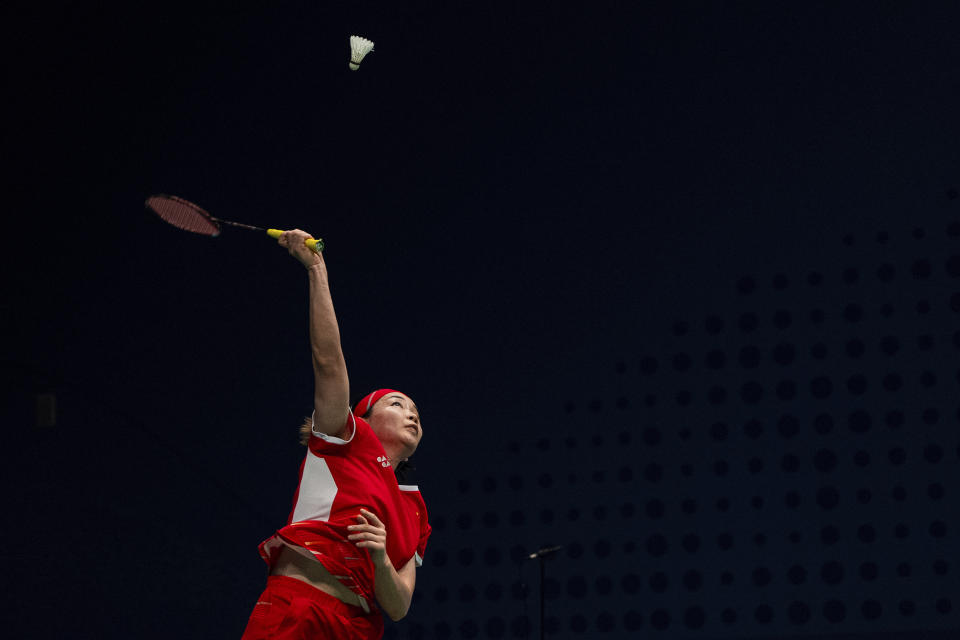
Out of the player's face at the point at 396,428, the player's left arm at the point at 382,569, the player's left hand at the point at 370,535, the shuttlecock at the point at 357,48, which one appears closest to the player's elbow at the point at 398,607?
the player's left arm at the point at 382,569

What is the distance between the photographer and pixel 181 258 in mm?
6367

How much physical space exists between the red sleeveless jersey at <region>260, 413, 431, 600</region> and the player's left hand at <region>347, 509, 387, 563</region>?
0.04 meters

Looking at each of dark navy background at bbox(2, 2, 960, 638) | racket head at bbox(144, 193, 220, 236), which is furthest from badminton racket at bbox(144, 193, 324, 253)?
dark navy background at bbox(2, 2, 960, 638)

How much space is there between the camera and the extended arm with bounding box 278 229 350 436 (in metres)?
2.34

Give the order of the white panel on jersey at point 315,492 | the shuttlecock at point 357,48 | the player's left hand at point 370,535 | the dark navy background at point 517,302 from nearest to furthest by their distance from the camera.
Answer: the player's left hand at point 370,535
the white panel on jersey at point 315,492
the shuttlecock at point 357,48
the dark navy background at point 517,302

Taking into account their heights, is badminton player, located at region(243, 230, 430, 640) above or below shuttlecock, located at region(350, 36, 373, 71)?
below

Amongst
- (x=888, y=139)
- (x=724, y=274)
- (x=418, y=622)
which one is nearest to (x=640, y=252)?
(x=724, y=274)

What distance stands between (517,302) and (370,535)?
3.68m

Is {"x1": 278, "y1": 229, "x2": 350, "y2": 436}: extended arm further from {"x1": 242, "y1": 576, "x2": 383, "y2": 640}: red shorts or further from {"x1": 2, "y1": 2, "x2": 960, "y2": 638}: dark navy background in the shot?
{"x1": 2, "y1": 2, "x2": 960, "y2": 638}: dark navy background

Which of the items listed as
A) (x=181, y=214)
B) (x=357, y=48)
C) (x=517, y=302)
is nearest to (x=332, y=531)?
(x=181, y=214)

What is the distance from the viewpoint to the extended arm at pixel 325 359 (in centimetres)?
234

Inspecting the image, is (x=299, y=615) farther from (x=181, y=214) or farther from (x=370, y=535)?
(x=181, y=214)

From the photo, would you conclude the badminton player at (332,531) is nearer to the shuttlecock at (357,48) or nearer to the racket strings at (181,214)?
the racket strings at (181,214)

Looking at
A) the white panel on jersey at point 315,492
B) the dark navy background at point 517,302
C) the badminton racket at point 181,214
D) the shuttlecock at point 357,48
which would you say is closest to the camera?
the white panel on jersey at point 315,492
